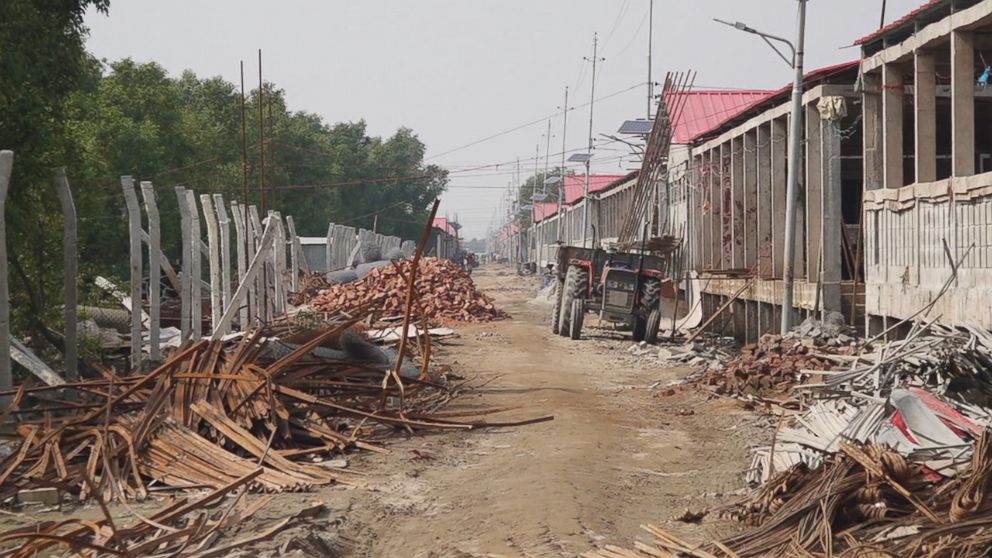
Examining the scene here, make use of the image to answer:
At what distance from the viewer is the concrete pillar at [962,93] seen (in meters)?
14.4

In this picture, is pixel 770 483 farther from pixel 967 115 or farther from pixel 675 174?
pixel 675 174

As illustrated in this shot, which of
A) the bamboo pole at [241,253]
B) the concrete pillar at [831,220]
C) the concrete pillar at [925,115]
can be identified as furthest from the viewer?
the concrete pillar at [831,220]

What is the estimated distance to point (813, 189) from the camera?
20984 millimetres

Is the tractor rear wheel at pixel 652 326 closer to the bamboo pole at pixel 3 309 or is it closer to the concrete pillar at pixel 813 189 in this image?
the concrete pillar at pixel 813 189

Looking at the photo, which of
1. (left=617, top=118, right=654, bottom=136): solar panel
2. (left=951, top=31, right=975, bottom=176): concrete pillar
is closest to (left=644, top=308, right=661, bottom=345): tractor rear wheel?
(left=951, top=31, right=975, bottom=176): concrete pillar

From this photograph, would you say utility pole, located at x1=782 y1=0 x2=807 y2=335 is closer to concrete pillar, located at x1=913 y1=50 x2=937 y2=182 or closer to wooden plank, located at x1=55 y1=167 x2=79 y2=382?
concrete pillar, located at x1=913 y1=50 x2=937 y2=182

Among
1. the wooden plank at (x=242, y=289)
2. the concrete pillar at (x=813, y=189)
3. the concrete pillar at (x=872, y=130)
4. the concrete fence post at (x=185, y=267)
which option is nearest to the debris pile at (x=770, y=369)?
the concrete pillar at (x=872, y=130)

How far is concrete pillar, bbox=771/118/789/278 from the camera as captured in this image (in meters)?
23.0

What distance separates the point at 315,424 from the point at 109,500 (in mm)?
2330

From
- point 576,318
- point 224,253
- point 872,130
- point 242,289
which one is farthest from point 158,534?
point 576,318

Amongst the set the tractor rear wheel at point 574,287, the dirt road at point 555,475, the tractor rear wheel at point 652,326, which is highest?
the tractor rear wheel at point 574,287

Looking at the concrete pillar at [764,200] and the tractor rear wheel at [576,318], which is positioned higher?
the concrete pillar at [764,200]

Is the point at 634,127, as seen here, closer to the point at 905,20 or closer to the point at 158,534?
the point at 905,20

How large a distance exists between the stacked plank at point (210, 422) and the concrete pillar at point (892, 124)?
8537mm
